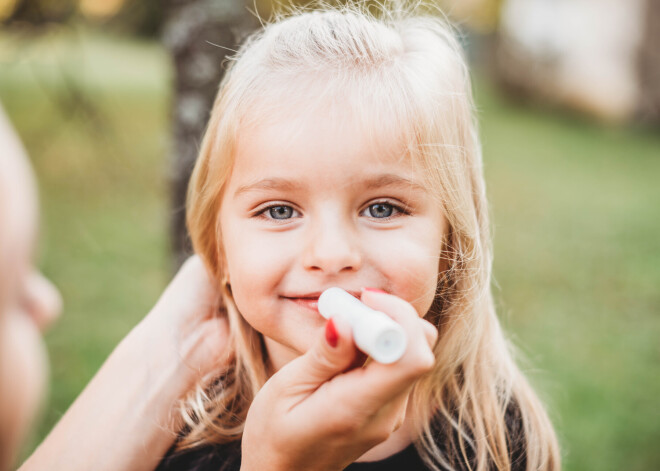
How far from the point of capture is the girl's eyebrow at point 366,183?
5.45ft

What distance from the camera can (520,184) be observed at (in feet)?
31.3

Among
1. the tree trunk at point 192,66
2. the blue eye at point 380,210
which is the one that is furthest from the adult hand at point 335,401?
the tree trunk at point 192,66

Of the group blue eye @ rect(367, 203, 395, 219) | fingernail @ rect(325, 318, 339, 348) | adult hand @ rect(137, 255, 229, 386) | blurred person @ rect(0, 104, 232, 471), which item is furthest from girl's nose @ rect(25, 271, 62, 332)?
adult hand @ rect(137, 255, 229, 386)

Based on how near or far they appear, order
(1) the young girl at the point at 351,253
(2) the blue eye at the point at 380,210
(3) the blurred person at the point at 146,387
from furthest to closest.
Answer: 1. (3) the blurred person at the point at 146,387
2. (2) the blue eye at the point at 380,210
3. (1) the young girl at the point at 351,253

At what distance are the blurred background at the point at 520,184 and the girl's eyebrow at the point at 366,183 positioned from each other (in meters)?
0.97

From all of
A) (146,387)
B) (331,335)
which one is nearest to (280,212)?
(331,335)

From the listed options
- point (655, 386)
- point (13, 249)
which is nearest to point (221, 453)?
point (13, 249)

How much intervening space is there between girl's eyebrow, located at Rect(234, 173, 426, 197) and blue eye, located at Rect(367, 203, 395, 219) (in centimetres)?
6

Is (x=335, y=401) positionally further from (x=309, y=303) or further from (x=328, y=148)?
(x=328, y=148)

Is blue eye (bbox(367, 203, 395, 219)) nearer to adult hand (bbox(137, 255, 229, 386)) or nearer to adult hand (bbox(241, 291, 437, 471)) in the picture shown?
adult hand (bbox(241, 291, 437, 471))

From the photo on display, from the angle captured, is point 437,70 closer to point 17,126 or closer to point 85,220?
point 85,220

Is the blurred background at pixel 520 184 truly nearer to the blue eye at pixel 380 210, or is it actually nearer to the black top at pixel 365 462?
the black top at pixel 365 462

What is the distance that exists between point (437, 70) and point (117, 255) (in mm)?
5370

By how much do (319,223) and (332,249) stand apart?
10 cm
